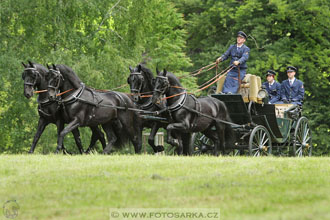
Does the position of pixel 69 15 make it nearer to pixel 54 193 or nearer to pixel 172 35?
pixel 172 35

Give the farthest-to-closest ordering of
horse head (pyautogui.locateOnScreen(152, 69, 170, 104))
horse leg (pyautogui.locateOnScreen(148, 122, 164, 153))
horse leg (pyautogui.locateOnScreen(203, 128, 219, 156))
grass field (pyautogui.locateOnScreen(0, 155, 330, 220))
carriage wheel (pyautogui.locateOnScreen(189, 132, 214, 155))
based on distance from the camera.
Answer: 1. carriage wheel (pyautogui.locateOnScreen(189, 132, 214, 155))
2. horse leg (pyautogui.locateOnScreen(203, 128, 219, 156))
3. horse leg (pyautogui.locateOnScreen(148, 122, 164, 153))
4. horse head (pyautogui.locateOnScreen(152, 69, 170, 104))
5. grass field (pyautogui.locateOnScreen(0, 155, 330, 220))

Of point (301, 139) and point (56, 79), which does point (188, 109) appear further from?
point (301, 139)

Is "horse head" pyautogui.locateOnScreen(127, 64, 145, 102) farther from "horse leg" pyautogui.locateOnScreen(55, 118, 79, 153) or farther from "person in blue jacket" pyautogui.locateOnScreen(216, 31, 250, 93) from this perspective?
"person in blue jacket" pyautogui.locateOnScreen(216, 31, 250, 93)

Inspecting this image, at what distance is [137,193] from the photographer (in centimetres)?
897

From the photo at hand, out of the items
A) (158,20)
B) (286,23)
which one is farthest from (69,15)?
(286,23)

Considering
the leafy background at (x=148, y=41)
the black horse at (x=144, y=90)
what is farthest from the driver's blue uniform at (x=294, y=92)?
the leafy background at (x=148, y=41)

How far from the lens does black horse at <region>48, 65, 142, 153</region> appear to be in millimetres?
15156

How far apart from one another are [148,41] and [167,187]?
19961 mm

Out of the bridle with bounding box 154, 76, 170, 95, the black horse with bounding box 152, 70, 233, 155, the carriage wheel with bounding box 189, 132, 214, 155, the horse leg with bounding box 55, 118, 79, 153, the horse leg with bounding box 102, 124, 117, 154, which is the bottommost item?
the carriage wheel with bounding box 189, 132, 214, 155

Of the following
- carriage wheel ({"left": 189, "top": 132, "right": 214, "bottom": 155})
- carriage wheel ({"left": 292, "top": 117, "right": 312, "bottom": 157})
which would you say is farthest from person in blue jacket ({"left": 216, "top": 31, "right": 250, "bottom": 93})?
carriage wheel ({"left": 292, "top": 117, "right": 312, "bottom": 157})

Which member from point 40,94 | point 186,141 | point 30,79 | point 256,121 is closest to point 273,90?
point 256,121

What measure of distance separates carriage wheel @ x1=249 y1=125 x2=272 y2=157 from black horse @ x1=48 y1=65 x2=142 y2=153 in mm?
2839

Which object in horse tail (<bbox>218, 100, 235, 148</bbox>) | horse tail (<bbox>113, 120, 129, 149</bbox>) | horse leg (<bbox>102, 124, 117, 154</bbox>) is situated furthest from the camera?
horse tail (<bbox>113, 120, 129, 149</bbox>)

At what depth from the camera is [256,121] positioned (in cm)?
1659
